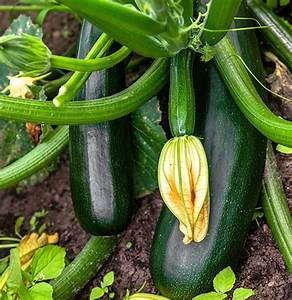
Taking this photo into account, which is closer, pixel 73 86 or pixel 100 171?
pixel 73 86

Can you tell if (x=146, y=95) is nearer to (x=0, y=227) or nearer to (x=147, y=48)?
(x=147, y=48)

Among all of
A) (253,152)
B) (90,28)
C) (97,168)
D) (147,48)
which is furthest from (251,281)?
(90,28)

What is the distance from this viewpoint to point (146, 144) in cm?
203

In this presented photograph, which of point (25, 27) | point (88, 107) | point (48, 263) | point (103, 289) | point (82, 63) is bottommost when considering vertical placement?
point (103, 289)

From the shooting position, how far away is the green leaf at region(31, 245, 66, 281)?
1.70 m

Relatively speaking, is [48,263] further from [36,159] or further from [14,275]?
[36,159]

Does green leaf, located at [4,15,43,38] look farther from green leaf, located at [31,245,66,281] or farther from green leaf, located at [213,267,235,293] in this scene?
green leaf, located at [213,267,235,293]

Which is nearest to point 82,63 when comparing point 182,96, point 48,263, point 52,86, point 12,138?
point 182,96

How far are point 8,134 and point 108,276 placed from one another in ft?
2.16

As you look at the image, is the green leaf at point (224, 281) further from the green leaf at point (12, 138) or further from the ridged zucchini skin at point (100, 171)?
the green leaf at point (12, 138)

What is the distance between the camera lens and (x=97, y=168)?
6.30 feet

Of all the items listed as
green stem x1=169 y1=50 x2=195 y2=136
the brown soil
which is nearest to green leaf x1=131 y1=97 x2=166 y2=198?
the brown soil

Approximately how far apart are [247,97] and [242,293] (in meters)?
0.46

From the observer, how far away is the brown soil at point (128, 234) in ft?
5.80
